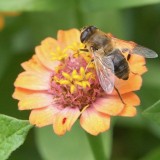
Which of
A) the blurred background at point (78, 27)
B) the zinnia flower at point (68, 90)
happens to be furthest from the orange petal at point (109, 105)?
the blurred background at point (78, 27)

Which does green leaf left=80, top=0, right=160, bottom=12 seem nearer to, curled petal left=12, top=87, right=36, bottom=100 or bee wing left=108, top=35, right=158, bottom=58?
bee wing left=108, top=35, right=158, bottom=58

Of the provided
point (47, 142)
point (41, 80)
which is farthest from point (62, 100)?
point (47, 142)

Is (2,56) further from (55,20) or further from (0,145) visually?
(0,145)

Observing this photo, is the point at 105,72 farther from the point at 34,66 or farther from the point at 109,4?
the point at 109,4

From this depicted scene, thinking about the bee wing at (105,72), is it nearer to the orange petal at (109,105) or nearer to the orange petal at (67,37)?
the orange petal at (109,105)

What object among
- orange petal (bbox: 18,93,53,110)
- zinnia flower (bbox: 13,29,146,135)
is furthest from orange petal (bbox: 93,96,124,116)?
orange petal (bbox: 18,93,53,110)

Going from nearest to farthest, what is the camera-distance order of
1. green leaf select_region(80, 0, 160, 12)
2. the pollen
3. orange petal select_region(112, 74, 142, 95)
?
orange petal select_region(112, 74, 142, 95)
the pollen
green leaf select_region(80, 0, 160, 12)

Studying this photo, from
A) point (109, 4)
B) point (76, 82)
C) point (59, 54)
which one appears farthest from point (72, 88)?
point (109, 4)
